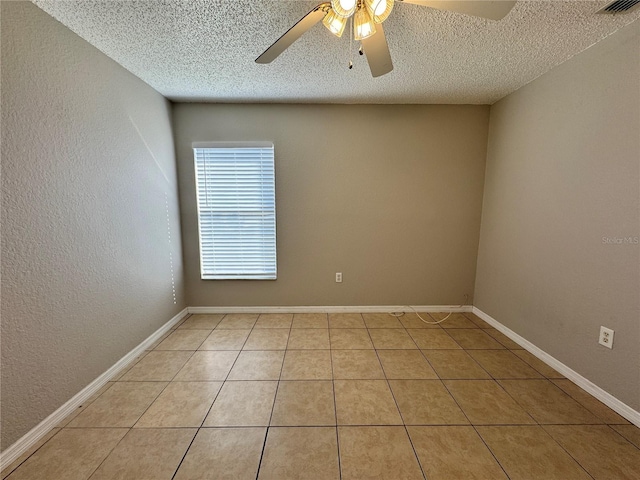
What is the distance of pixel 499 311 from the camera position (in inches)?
100

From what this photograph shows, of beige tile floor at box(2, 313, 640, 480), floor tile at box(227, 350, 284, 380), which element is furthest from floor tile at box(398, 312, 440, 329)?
floor tile at box(227, 350, 284, 380)

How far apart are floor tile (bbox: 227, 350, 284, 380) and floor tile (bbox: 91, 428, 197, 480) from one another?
19.3 inches

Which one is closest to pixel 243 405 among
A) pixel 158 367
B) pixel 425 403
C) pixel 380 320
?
pixel 158 367

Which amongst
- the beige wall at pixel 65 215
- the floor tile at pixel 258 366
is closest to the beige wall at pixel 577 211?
the floor tile at pixel 258 366

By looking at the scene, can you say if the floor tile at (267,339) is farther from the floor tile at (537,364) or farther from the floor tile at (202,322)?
the floor tile at (537,364)

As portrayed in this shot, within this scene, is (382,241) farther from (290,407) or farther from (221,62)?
(221,62)

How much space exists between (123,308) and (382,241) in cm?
249

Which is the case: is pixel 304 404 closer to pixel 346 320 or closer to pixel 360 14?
pixel 346 320

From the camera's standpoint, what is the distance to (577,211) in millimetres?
1761

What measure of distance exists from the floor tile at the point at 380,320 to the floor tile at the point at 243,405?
4.19 feet

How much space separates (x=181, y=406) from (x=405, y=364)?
1.63 metres

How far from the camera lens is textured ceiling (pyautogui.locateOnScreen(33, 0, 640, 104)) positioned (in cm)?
138

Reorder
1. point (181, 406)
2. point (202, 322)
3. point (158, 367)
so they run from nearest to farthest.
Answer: point (181, 406)
point (158, 367)
point (202, 322)

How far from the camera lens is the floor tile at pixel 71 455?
1.17 m
